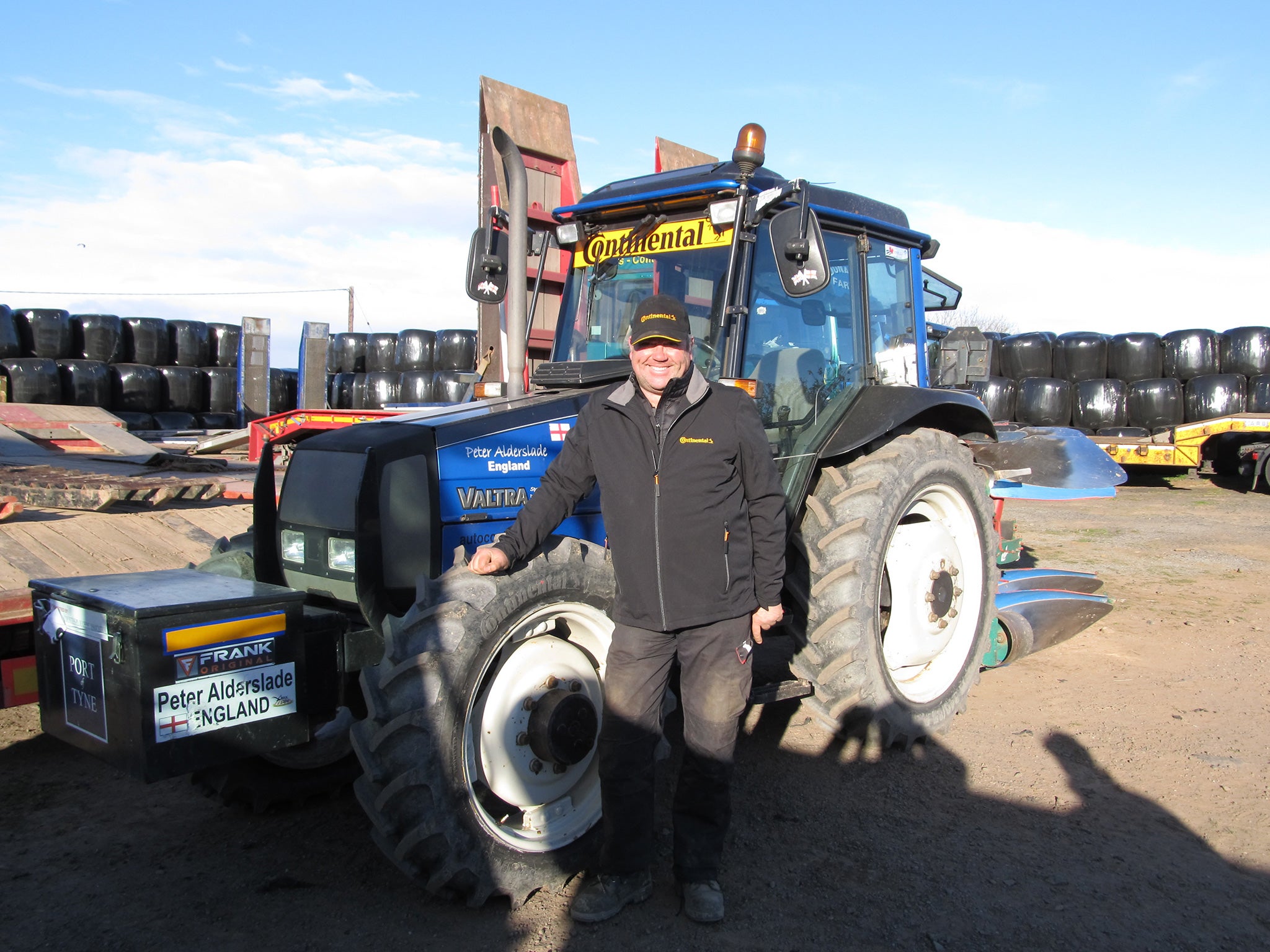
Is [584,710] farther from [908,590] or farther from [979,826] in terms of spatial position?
[908,590]

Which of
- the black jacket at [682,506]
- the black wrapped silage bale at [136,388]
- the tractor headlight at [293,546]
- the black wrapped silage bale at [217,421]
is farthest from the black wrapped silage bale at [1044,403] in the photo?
the tractor headlight at [293,546]

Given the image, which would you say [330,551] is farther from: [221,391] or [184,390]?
[221,391]

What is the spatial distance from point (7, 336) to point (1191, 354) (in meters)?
17.1

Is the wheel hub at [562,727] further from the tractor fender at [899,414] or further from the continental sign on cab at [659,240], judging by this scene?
the continental sign on cab at [659,240]

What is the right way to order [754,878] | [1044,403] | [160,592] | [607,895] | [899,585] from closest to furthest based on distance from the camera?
[160,592], [607,895], [754,878], [899,585], [1044,403]

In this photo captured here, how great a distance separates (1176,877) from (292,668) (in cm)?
295

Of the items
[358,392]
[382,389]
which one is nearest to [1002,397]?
[382,389]

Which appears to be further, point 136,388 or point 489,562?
point 136,388

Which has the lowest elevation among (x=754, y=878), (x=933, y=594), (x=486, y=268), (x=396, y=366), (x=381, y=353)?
(x=754, y=878)

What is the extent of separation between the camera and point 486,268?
449 centimetres

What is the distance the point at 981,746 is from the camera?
436 centimetres

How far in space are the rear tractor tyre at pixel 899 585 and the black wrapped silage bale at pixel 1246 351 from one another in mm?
12251

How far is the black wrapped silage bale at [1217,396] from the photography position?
47.4 feet

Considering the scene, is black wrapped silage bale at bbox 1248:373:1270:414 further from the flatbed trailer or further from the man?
the man
